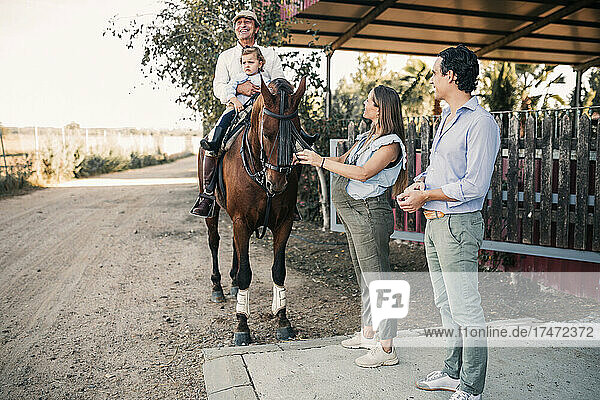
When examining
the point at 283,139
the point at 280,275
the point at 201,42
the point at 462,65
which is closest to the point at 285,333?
the point at 280,275

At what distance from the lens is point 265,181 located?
12.7 ft

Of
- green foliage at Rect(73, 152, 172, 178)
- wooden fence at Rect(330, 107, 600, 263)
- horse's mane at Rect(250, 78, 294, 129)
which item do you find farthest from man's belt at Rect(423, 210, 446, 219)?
green foliage at Rect(73, 152, 172, 178)

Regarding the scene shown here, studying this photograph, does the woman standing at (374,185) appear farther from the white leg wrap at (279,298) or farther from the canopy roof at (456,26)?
the canopy roof at (456,26)

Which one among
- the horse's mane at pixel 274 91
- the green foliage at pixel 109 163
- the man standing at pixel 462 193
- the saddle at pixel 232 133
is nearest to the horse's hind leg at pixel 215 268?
the saddle at pixel 232 133

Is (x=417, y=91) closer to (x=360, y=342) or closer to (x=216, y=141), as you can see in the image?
(x=216, y=141)

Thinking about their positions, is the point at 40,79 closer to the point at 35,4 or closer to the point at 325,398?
the point at 35,4

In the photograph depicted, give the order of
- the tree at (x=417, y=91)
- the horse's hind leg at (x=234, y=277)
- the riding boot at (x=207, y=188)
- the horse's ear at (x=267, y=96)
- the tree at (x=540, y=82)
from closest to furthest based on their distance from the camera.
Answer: the horse's ear at (x=267, y=96)
the riding boot at (x=207, y=188)
the horse's hind leg at (x=234, y=277)
the tree at (x=540, y=82)
the tree at (x=417, y=91)

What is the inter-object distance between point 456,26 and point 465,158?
10.9 meters

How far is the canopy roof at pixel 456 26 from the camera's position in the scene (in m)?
10.3

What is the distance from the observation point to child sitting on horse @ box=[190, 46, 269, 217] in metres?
4.26

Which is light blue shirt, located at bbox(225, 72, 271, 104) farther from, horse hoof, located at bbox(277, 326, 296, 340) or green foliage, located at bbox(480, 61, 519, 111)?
green foliage, located at bbox(480, 61, 519, 111)

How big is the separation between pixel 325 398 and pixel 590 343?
7.08 ft

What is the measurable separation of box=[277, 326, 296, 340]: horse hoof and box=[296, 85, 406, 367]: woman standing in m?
1.20

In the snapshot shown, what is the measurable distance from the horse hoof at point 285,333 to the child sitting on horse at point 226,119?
158 centimetres
